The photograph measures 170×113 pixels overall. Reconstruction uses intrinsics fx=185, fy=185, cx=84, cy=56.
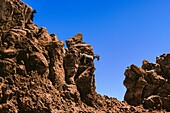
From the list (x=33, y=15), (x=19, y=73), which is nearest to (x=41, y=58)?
(x=19, y=73)

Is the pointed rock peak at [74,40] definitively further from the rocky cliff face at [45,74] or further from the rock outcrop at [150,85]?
the rock outcrop at [150,85]

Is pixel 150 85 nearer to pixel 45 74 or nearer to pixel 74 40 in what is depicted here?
Result: pixel 74 40

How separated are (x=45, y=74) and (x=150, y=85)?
2929 centimetres

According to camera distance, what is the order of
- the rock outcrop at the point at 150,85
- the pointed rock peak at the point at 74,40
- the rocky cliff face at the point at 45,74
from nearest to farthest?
1. the rocky cliff face at the point at 45,74
2. the pointed rock peak at the point at 74,40
3. the rock outcrop at the point at 150,85

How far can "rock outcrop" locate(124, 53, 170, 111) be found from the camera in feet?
155

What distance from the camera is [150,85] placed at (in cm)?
4984

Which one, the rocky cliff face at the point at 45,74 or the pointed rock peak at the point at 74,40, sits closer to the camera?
the rocky cliff face at the point at 45,74

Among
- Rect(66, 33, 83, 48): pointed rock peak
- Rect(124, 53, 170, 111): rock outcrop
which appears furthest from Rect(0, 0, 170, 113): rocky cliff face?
Rect(124, 53, 170, 111): rock outcrop

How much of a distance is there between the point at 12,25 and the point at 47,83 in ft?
44.7

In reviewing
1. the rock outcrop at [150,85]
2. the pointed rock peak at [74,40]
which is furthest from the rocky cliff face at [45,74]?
the rock outcrop at [150,85]

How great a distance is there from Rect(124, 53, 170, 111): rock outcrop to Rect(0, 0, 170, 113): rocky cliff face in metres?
0.25

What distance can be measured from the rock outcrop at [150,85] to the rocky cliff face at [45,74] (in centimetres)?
25

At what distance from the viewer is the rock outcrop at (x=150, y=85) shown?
4709 cm

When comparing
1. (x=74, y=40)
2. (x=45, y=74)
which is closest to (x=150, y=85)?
(x=74, y=40)
